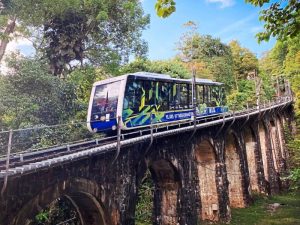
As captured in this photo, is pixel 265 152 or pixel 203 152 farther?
pixel 265 152

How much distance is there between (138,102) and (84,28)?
11.1 meters

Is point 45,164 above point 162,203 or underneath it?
above

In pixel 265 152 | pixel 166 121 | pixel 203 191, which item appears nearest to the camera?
pixel 166 121

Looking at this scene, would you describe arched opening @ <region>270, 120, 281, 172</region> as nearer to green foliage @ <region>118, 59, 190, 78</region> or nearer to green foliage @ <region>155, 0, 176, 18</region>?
green foliage @ <region>118, 59, 190, 78</region>

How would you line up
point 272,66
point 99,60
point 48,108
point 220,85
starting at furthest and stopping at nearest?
point 272,66, point 99,60, point 220,85, point 48,108

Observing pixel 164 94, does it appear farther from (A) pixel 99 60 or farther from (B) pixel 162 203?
(A) pixel 99 60

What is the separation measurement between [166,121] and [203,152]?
5.15 meters

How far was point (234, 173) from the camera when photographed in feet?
70.8

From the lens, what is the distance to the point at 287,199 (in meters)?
24.3

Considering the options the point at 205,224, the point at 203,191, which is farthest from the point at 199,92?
the point at 205,224

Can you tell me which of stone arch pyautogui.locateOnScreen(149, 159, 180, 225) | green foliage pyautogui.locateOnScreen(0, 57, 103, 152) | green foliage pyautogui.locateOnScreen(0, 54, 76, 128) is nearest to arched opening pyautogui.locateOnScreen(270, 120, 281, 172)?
stone arch pyautogui.locateOnScreen(149, 159, 180, 225)

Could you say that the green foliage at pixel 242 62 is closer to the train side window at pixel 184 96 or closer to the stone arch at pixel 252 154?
the stone arch at pixel 252 154

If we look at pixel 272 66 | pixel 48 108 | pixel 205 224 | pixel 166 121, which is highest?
pixel 272 66

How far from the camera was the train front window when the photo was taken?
12613mm
